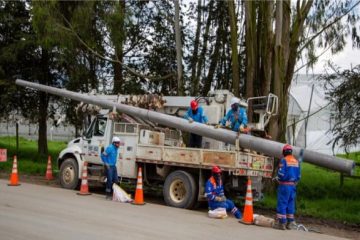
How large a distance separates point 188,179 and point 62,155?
Result: 4.96 meters

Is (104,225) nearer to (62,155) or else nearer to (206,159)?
(206,159)

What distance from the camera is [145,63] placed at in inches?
882

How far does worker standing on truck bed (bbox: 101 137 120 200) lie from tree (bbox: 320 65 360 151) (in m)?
6.75

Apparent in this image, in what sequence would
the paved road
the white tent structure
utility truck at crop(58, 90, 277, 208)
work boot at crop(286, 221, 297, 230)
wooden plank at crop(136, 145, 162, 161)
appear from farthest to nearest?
the white tent structure < wooden plank at crop(136, 145, 162, 161) < utility truck at crop(58, 90, 277, 208) < work boot at crop(286, 221, 297, 230) < the paved road

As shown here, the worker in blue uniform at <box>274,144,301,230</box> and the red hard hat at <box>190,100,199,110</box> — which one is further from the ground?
the red hard hat at <box>190,100,199,110</box>

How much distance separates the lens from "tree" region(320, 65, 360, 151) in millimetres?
14555

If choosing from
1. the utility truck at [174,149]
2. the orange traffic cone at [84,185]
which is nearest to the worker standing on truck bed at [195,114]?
the utility truck at [174,149]

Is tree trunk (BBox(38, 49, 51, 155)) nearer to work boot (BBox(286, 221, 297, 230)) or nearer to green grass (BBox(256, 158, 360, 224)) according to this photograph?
green grass (BBox(256, 158, 360, 224))

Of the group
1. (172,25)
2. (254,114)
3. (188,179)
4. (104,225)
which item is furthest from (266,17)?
(104,225)

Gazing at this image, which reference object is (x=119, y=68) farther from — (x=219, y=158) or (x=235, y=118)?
(x=219, y=158)

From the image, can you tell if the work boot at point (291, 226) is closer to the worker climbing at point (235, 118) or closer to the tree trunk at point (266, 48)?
the worker climbing at point (235, 118)

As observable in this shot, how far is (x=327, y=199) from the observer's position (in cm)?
1594

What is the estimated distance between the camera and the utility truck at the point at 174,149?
11.9 metres

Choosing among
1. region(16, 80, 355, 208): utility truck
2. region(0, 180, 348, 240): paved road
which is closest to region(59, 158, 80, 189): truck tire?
region(16, 80, 355, 208): utility truck
